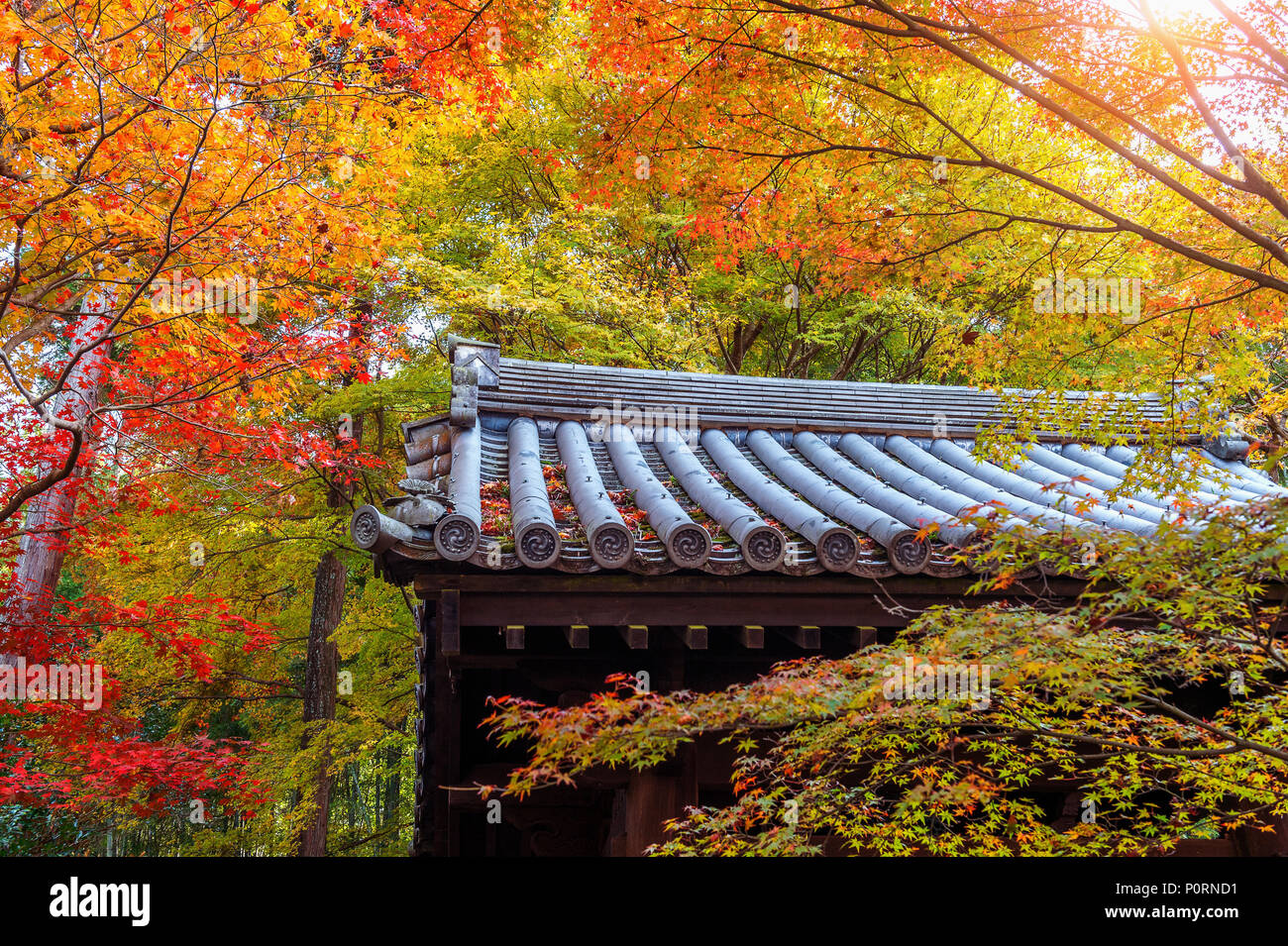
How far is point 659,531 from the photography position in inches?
171

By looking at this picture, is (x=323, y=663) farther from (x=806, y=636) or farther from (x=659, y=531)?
(x=806, y=636)

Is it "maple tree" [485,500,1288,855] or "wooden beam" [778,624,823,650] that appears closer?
"maple tree" [485,500,1288,855]

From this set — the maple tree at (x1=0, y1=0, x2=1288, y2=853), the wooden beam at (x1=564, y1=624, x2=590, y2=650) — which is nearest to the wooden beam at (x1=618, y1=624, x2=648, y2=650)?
the wooden beam at (x1=564, y1=624, x2=590, y2=650)

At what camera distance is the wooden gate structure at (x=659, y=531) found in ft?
13.3

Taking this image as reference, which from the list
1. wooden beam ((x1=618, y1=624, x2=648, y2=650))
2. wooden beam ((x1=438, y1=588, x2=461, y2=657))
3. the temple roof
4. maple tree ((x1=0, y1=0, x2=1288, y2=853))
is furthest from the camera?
wooden beam ((x1=618, y1=624, x2=648, y2=650))

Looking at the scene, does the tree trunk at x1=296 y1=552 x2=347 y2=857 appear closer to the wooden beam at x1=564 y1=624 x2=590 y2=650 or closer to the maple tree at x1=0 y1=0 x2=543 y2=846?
the maple tree at x1=0 y1=0 x2=543 y2=846

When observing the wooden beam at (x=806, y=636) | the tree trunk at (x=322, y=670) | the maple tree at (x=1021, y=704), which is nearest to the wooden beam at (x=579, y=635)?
the maple tree at (x=1021, y=704)

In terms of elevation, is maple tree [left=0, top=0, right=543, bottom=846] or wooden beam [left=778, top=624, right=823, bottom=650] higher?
maple tree [left=0, top=0, right=543, bottom=846]

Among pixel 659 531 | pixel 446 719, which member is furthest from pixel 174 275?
pixel 659 531

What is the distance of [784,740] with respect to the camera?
3.60 metres

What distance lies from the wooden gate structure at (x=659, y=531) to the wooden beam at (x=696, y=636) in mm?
16

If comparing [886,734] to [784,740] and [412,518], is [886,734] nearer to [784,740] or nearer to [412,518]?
[784,740]

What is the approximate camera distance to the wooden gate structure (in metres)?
4.05

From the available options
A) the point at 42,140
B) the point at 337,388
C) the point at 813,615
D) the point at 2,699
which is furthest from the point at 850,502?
the point at 337,388
